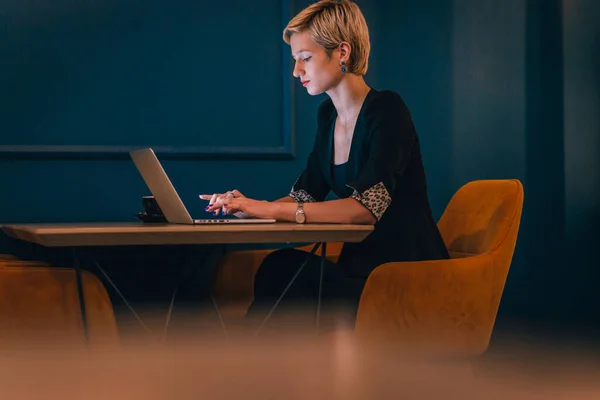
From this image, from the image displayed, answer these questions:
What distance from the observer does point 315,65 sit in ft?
8.16

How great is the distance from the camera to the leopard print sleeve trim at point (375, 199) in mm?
2141

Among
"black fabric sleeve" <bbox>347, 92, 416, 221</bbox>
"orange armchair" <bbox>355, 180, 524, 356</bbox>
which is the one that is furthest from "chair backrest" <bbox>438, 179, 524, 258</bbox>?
"black fabric sleeve" <bbox>347, 92, 416, 221</bbox>

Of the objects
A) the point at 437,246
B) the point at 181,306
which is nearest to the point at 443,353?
the point at 437,246

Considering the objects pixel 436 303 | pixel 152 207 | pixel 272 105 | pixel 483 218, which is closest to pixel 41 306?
pixel 152 207

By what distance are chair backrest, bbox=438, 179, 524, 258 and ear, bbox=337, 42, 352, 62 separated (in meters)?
0.63

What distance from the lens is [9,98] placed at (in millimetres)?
3000

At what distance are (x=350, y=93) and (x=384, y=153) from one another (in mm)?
364

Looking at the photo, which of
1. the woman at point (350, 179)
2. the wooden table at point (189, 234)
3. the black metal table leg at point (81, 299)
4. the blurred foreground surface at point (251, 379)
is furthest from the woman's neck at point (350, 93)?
the blurred foreground surface at point (251, 379)

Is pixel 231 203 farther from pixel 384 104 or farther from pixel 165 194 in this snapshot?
pixel 384 104

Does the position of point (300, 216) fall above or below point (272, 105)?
below

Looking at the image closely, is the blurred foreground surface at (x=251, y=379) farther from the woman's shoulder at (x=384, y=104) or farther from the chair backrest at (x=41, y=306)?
the woman's shoulder at (x=384, y=104)

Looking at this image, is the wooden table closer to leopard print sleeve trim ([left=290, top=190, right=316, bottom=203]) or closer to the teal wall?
leopard print sleeve trim ([left=290, top=190, right=316, bottom=203])

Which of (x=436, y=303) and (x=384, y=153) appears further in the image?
(x=384, y=153)

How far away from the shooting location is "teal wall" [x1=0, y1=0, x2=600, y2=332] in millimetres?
3039
